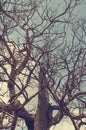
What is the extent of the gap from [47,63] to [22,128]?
4872 millimetres

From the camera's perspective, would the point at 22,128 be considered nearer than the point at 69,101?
No

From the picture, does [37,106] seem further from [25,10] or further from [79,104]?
[25,10]

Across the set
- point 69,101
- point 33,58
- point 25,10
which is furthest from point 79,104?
point 25,10

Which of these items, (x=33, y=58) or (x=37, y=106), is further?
(x=37, y=106)

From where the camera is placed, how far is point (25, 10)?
37.3 feet

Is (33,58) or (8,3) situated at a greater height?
(8,3)

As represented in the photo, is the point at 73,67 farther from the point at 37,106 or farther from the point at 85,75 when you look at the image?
the point at 37,106

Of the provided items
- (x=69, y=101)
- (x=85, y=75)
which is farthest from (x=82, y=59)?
(x=69, y=101)

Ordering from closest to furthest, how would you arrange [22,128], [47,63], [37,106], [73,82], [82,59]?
[47,63] → [73,82] → [82,59] → [37,106] → [22,128]

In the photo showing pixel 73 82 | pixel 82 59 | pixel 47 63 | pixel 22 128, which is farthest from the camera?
pixel 22 128

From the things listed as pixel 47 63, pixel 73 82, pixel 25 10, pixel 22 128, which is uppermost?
pixel 25 10

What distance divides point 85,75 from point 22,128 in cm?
398

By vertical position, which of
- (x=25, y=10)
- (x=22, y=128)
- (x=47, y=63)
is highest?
(x=25, y=10)

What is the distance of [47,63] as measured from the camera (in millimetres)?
9602
